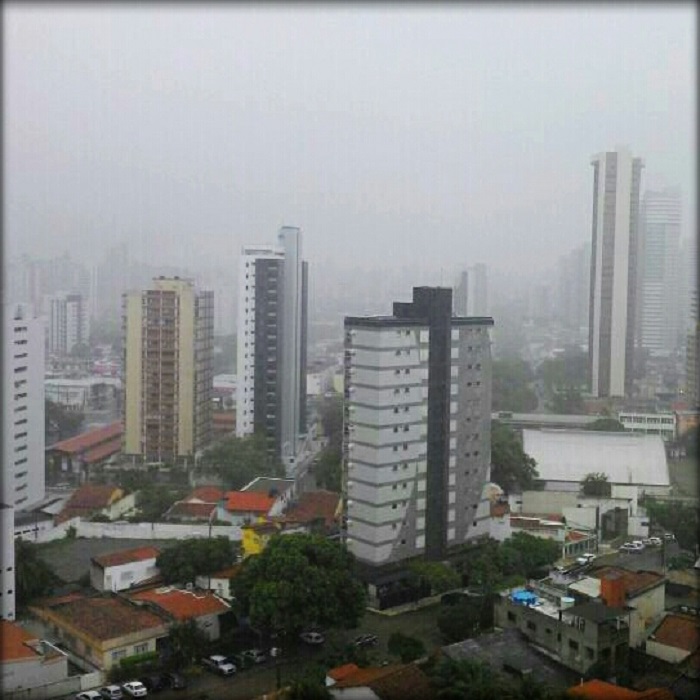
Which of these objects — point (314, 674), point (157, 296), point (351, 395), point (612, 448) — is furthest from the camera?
point (157, 296)

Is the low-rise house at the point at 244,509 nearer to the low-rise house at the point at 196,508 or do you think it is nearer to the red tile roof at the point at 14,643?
the low-rise house at the point at 196,508

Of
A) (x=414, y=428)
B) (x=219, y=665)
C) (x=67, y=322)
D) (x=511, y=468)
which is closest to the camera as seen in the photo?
(x=219, y=665)

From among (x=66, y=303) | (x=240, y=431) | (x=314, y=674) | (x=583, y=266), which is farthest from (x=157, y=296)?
(x=314, y=674)

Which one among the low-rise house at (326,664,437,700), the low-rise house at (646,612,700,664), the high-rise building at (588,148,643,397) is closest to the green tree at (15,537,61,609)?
the low-rise house at (326,664,437,700)

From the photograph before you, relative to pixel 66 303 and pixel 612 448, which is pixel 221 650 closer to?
pixel 612 448

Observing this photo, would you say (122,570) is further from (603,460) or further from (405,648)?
(603,460)

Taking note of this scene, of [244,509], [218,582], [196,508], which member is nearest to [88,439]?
[196,508]
